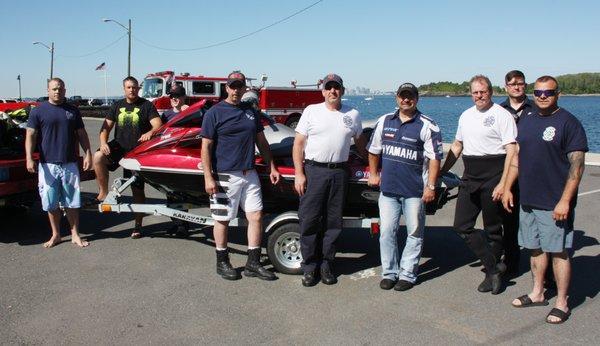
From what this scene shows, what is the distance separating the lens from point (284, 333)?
12.9 ft

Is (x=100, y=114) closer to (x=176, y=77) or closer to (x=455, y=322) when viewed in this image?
(x=176, y=77)

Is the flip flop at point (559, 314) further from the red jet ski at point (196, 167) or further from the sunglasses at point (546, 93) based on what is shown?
the red jet ski at point (196, 167)

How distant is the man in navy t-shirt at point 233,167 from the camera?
488 centimetres

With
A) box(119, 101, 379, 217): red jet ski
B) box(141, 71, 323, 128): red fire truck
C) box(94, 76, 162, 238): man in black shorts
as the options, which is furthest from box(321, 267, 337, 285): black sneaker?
box(141, 71, 323, 128): red fire truck

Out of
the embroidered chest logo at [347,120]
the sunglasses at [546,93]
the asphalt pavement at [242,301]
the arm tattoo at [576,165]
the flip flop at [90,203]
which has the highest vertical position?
the sunglasses at [546,93]

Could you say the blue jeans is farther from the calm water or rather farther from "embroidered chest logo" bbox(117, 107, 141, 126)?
"embroidered chest logo" bbox(117, 107, 141, 126)

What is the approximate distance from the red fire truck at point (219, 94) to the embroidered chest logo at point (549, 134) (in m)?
16.7

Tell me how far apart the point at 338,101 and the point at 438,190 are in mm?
1385

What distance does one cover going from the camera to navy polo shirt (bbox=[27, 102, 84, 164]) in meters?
5.88

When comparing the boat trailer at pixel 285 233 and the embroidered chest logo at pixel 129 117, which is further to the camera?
the embroidered chest logo at pixel 129 117

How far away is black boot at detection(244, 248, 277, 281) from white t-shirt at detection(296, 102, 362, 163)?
1.11 m

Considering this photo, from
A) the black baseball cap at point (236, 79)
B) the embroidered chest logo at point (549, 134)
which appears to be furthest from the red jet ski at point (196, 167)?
the embroidered chest logo at point (549, 134)

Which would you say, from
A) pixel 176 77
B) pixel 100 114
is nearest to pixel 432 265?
pixel 176 77

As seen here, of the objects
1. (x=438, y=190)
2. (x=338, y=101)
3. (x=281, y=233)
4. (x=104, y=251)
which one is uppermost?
(x=338, y=101)
